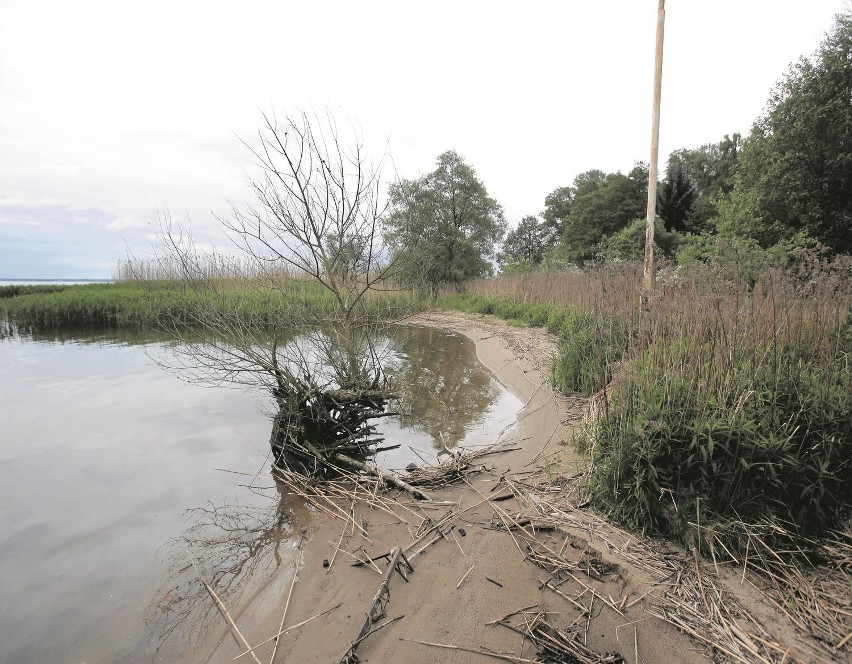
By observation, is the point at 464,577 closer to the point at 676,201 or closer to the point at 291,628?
the point at 291,628

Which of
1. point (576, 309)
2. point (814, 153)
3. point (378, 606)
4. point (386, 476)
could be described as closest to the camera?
point (378, 606)

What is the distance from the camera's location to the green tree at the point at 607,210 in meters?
30.7

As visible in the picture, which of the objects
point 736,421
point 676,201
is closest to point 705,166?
point 676,201

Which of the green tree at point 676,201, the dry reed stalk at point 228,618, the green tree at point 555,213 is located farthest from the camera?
the green tree at point 555,213

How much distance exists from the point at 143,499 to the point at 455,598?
404 centimetres

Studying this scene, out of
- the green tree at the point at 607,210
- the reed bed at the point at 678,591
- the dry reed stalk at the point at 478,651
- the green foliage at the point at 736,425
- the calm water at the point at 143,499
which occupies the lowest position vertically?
the calm water at the point at 143,499

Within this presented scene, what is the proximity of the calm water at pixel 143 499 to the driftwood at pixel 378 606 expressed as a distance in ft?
3.70

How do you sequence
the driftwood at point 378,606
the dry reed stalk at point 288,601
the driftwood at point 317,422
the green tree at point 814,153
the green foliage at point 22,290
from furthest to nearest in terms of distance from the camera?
the green foliage at point 22,290 < the green tree at point 814,153 < the driftwood at point 317,422 < the dry reed stalk at point 288,601 < the driftwood at point 378,606

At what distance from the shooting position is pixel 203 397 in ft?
29.0

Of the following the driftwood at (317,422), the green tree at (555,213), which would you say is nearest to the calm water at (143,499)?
the driftwood at (317,422)

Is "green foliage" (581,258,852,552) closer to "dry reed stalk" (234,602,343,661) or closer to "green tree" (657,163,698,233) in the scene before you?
"dry reed stalk" (234,602,343,661)

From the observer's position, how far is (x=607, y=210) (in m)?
31.4

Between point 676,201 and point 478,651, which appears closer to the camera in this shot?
point 478,651

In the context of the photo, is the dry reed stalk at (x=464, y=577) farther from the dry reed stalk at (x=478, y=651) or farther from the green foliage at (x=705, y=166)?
the green foliage at (x=705, y=166)
